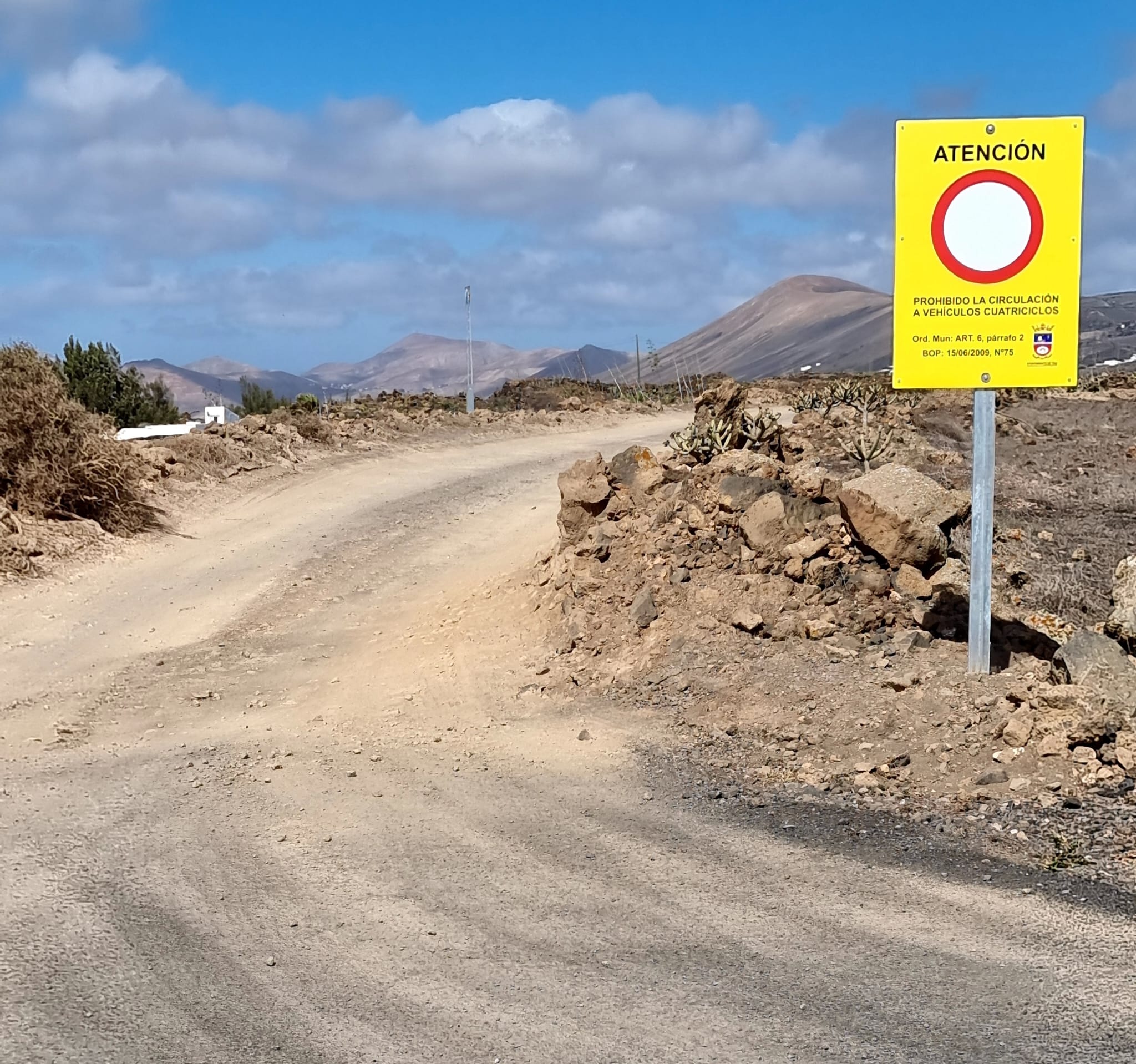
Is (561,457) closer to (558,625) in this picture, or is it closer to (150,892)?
(558,625)

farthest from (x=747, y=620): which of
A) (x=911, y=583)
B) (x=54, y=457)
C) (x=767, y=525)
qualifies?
(x=54, y=457)

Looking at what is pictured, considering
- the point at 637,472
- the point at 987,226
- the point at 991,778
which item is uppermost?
the point at 987,226

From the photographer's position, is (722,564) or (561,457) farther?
(561,457)

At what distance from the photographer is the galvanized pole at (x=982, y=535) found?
6.11 m

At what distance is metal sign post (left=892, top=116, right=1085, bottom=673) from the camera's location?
236 inches

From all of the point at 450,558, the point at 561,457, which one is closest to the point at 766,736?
the point at 450,558

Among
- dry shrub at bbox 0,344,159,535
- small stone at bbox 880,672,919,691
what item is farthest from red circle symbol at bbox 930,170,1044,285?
dry shrub at bbox 0,344,159,535

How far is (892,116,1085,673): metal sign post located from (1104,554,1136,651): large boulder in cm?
91

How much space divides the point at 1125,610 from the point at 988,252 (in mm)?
2159

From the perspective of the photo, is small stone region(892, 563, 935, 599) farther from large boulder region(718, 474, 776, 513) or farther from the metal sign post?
the metal sign post

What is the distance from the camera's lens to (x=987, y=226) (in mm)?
6113

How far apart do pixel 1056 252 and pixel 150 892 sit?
535 centimetres

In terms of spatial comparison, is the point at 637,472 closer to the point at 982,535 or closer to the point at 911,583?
the point at 911,583

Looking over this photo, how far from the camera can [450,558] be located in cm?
1180
